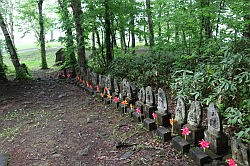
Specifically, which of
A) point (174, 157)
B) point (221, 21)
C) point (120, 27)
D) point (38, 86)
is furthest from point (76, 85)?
point (174, 157)

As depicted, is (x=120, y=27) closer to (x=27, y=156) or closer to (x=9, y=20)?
(x=27, y=156)

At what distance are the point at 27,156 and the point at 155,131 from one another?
2.04 meters

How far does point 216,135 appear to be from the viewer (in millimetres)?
2438

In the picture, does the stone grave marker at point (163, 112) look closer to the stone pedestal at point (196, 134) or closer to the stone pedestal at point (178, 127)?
the stone pedestal at point (178, 127)

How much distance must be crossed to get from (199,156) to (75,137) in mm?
2164

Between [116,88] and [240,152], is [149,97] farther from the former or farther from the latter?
[240,152]

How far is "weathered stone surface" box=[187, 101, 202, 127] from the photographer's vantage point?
2.63 metres

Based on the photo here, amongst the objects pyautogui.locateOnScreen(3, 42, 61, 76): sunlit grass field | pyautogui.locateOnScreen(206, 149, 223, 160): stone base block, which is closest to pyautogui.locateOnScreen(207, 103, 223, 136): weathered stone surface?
pyautogui.locateOnScreen(206, 149, 223, 160): stone base block

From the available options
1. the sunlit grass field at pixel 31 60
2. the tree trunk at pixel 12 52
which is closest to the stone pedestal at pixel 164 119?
the tree trunk at pixel 12 52

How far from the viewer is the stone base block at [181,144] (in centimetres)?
269

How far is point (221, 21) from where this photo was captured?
5.06 meters

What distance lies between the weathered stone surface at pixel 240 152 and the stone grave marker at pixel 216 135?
0.79 feet

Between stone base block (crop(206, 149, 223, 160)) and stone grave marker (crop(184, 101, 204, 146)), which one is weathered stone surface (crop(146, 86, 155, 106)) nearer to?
stone grave marker (crop(184, 101, 204, 146))

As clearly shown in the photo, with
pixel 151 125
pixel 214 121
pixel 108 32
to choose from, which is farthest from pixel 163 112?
pixel 108 32
